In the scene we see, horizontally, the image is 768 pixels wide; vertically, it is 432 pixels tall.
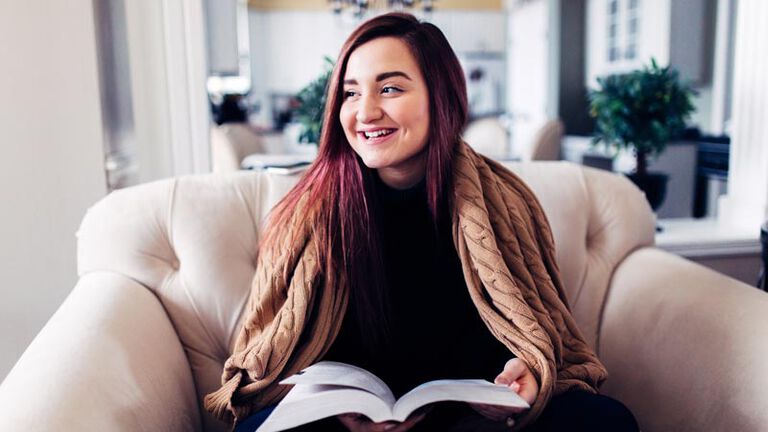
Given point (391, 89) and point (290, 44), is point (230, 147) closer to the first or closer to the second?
point (391, 89)

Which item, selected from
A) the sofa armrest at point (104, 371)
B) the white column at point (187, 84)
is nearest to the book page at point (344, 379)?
the sofa armrest at point (104, 371)

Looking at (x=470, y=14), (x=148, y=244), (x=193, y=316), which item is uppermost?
(x=470, y=14)

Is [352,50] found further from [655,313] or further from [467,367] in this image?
[655,313]

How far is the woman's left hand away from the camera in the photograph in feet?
3.36

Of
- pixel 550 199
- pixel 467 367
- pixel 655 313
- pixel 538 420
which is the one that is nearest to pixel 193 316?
pixel 467 367

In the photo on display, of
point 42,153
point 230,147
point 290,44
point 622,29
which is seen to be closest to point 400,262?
point 42,153

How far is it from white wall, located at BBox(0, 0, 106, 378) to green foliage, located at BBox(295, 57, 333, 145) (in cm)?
76

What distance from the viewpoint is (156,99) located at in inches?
79.0

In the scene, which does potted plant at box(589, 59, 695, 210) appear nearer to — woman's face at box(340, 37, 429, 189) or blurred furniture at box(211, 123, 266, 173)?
woman's face at box(340, 37, 429, 189)

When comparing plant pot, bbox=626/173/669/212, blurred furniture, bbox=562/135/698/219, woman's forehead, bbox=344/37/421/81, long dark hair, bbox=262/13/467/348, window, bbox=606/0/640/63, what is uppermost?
window, bbox=606/0/640/63

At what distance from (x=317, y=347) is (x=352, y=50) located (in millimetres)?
529

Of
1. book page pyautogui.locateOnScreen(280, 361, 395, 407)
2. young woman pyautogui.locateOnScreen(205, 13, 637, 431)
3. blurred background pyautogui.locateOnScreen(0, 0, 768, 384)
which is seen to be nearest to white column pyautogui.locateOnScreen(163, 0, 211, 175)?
blurred background pyautogui.locateOnScreen(0, 0, 768, 384)

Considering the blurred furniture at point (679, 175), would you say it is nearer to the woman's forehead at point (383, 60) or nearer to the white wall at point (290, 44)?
the woman's forehead at point (383, 60)

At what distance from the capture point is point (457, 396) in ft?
2.95
